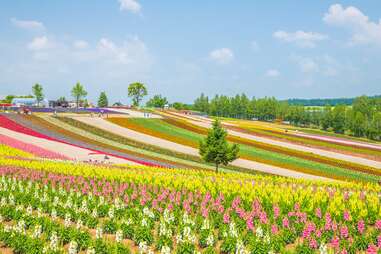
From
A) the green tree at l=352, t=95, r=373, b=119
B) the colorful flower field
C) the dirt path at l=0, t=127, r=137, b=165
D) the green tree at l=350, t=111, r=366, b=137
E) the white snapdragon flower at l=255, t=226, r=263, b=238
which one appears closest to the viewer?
the colorful flower field

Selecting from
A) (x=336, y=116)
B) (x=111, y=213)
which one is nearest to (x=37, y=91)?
(x=336, y=116)

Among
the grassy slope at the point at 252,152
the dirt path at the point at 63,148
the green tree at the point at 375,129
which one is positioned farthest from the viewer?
the green tree at the point at 375,129

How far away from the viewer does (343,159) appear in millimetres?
56438

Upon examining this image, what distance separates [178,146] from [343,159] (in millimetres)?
22242

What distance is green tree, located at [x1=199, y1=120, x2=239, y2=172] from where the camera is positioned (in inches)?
1512

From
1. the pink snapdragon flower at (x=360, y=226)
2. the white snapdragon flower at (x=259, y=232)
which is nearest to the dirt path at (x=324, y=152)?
the pink snapdragon flower at (x=360, y=226)

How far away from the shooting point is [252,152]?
58.0 meters

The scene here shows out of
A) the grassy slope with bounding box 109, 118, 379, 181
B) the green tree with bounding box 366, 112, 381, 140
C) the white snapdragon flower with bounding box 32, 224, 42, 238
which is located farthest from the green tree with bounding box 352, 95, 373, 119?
the white snapdragon flower with bounding box 32, 224, 42, 238

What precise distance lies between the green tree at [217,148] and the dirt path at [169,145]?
23.9ft

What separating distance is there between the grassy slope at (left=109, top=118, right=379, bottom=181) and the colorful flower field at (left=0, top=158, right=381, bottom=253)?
21.0 m

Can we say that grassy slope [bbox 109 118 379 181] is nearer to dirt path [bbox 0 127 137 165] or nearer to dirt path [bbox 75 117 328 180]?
dirt path [bbox 75 117 328 180]

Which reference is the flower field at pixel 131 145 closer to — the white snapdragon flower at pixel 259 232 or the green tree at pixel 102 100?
the white snapdragon flower at pixel 259 232

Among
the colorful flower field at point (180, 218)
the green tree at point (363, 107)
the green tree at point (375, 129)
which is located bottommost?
the green tree at point (375, 129)

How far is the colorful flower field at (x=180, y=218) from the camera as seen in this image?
14297 millimetres
